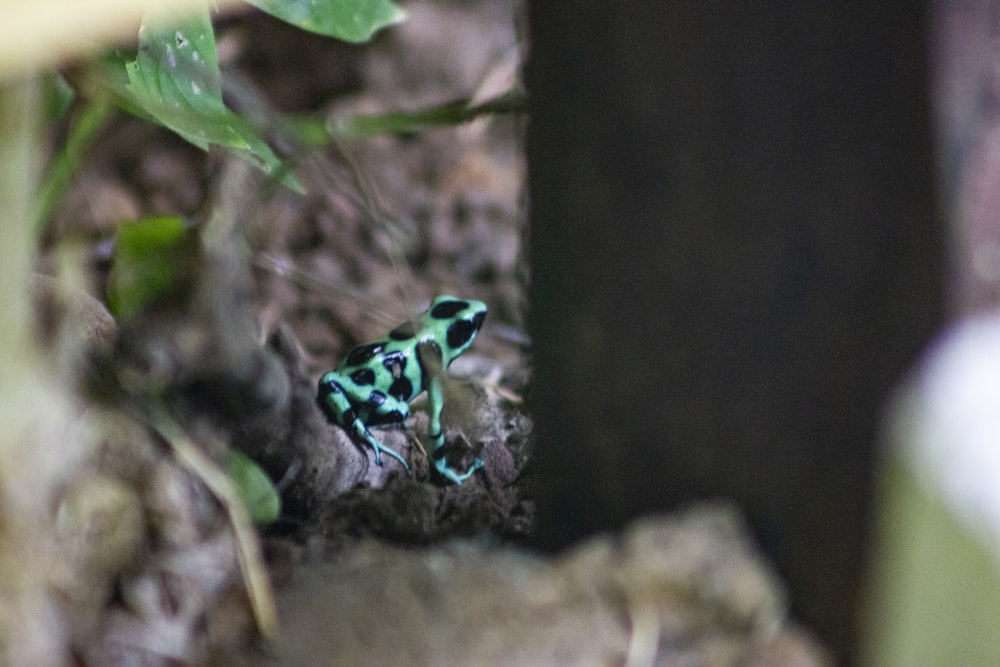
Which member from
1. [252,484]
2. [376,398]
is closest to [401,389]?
[376,398]

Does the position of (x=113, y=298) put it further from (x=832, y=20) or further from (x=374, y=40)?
(x=374, y=40)

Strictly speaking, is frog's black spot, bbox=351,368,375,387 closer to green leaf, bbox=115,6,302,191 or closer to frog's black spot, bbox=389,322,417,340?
frog's black spot, bbox=389,322,417,340

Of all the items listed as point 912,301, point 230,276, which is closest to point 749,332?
point 912,301

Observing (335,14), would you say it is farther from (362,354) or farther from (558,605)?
(558,605)

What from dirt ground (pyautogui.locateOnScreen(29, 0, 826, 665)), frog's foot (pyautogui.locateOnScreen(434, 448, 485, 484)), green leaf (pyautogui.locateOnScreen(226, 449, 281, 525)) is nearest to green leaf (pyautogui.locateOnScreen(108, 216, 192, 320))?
dirt ground (pyautogui.locateOnScreen(29, 0, 826, 665))

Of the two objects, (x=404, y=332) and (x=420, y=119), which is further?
(x=420, y=119)

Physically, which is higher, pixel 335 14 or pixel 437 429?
pixel 335 14
